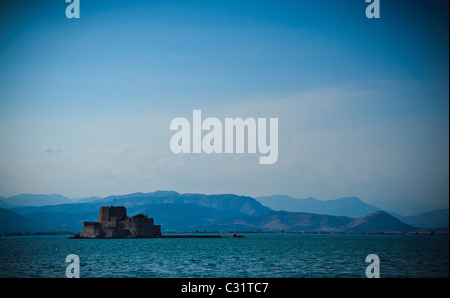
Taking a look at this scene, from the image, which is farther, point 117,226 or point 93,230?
point 93,230

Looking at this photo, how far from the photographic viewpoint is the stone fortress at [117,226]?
14041 cm

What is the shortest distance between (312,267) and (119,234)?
98855 millimetres

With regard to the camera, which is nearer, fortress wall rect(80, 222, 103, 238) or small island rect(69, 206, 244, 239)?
small island rect(69, 206, 244, 239)

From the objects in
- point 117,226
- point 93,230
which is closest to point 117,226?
point 117,226

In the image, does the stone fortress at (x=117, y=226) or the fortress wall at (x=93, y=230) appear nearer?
the stone fortress at (x=117, y=226)

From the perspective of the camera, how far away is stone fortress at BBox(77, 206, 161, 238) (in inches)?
5528

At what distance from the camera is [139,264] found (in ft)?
178

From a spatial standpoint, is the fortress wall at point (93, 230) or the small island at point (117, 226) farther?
the fortress wall at point (93, 230)

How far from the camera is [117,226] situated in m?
142

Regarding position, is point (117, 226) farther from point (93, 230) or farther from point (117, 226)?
point (93, 230)
